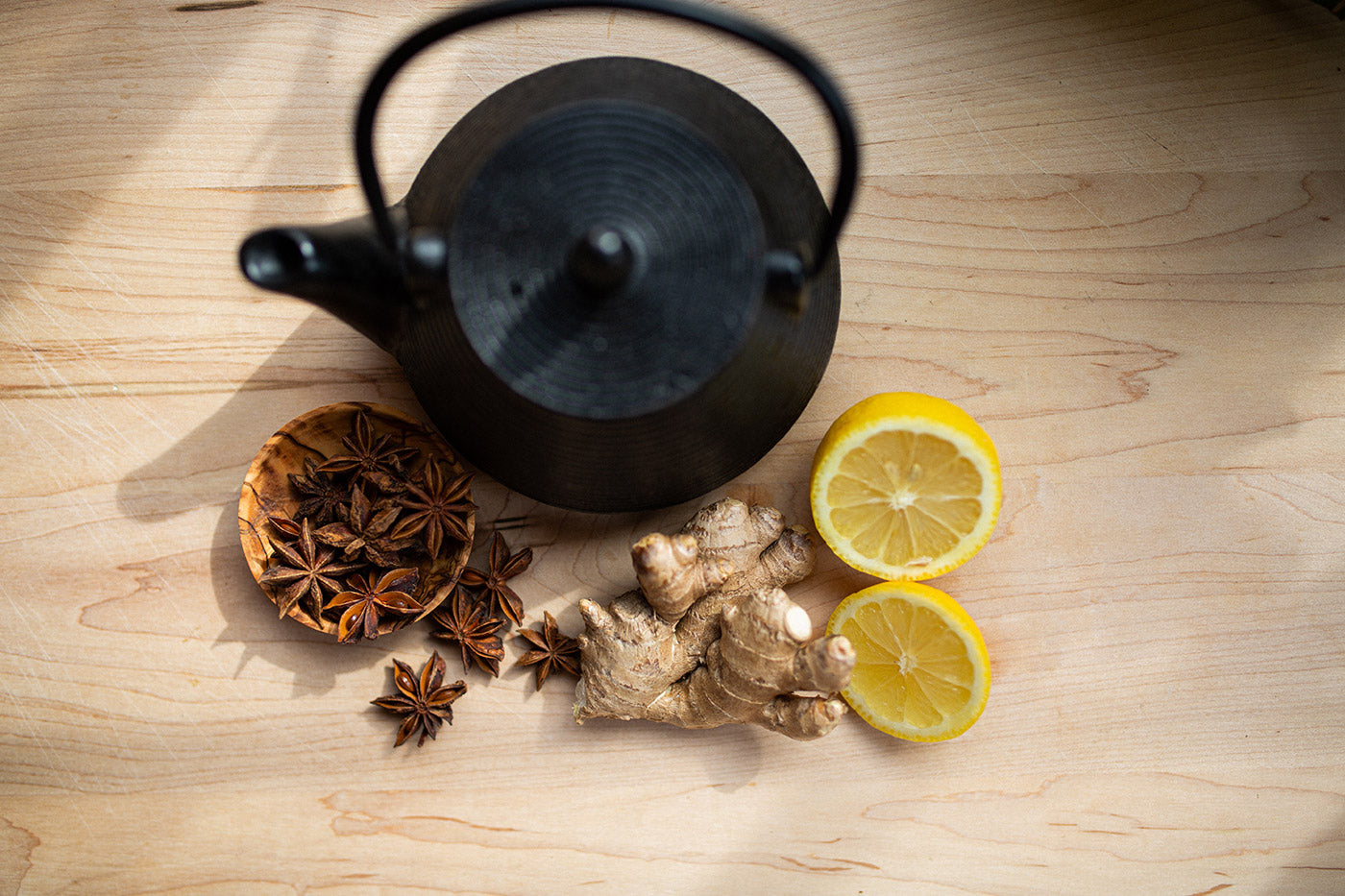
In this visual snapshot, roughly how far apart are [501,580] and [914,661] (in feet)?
1.71

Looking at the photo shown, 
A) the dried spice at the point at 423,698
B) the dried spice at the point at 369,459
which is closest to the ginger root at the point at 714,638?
the dried spice at the point at 423,698

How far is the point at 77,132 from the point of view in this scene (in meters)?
1.05

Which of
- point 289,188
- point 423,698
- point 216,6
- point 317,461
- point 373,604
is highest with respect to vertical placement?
point 216,6

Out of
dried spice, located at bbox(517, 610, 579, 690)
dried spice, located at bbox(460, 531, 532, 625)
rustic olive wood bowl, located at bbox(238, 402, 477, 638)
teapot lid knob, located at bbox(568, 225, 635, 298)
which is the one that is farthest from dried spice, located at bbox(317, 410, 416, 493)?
teapot lid knob, located at bbox(568, 225, 635, 298)

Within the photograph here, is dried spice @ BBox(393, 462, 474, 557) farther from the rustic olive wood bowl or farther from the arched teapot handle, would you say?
the arched teapot handle

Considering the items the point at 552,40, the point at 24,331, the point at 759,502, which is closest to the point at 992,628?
the point at 759,502

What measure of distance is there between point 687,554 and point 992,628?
452 millimetres

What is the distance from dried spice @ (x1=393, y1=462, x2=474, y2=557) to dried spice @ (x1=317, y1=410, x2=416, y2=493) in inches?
1.1

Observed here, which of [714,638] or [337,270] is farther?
[714,638]

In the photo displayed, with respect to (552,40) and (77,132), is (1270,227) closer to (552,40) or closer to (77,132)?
(552,40)

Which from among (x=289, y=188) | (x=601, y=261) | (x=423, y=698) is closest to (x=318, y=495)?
(x=423, y=698)

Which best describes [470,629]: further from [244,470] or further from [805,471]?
[805,471]

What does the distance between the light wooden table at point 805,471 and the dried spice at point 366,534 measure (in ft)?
0.42

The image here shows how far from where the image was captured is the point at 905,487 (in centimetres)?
95
